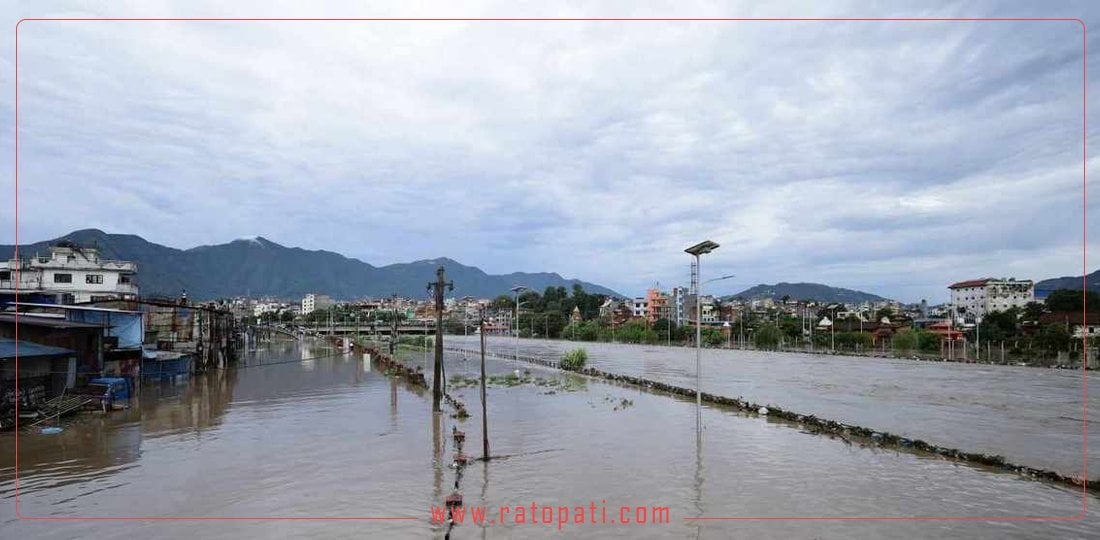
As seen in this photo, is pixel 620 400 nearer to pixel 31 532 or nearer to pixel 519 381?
pixel 519 381

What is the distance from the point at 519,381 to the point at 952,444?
21.4 m

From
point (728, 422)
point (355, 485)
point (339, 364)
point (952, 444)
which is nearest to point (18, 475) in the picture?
point (355, 485)

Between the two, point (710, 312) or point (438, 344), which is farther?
point (710, 312)

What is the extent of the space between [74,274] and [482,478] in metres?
51.3

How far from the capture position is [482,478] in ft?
45.3

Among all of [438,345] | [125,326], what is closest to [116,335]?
[125,326]

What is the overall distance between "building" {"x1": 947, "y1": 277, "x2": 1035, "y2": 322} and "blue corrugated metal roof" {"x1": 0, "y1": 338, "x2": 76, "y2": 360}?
430ft

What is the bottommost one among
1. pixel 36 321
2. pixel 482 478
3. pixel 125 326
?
pixel 482 478

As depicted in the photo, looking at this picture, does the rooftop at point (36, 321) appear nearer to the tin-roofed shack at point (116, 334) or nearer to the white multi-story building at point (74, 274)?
the tin-roofed shack at point (116, 334)

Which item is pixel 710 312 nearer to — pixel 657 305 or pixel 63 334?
pixel 657 305

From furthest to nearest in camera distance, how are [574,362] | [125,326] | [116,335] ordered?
[574,362] < [125,326] < [116,335]

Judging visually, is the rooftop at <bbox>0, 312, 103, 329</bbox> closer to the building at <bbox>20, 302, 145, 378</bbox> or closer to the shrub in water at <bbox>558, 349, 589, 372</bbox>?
the building at <bbox>20, 302, 145, 378</bbox>

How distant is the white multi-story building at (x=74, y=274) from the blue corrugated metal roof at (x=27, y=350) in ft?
99.2

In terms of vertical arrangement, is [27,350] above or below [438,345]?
above
